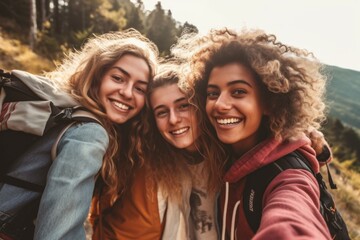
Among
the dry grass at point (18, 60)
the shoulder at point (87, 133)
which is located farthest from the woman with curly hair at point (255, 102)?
the dry grass at point (18, 60)

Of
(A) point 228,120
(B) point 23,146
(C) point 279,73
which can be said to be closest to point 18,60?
(B) point 23,146

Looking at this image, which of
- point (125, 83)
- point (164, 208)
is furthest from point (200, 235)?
point (125, 83)

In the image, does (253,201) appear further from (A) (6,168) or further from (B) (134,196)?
(A) (6,168)

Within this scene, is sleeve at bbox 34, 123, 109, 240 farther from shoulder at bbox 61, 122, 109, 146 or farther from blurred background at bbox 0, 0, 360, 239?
blurred background at bbox 0, 0, 360, 239

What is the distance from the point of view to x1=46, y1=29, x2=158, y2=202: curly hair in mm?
2385

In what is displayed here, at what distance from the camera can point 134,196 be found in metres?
2.54

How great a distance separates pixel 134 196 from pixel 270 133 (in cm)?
135

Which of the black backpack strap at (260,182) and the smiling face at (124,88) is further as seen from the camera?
the smiling face at (124,88)

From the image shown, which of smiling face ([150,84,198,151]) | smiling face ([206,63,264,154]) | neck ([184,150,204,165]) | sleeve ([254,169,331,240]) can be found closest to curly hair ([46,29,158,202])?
smiling face ([150,84,198,151])

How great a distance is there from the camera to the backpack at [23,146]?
1.52m

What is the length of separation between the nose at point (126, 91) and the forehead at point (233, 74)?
782 millimetres

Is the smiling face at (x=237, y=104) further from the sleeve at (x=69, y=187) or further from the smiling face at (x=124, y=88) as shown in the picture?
the sleeve at (x=69, y=187)

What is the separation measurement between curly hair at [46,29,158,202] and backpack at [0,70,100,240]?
587mm

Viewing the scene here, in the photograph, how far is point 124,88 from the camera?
2547 millimetres
